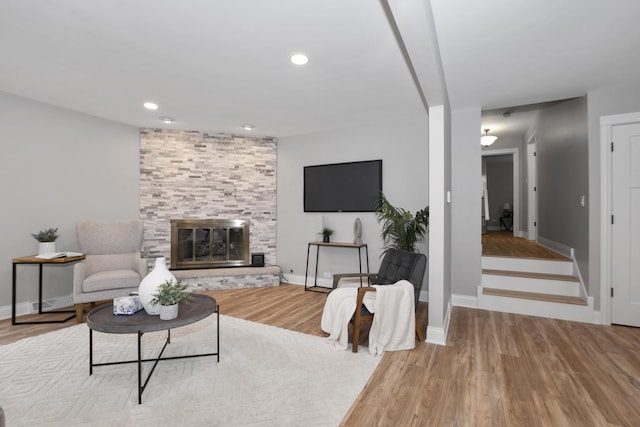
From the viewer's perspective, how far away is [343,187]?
494 centimetres

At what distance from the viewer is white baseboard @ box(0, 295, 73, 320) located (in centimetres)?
356

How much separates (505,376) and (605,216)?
90.3 inches

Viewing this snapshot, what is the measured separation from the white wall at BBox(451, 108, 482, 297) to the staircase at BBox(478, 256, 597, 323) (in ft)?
0.82

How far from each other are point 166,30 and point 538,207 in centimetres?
660

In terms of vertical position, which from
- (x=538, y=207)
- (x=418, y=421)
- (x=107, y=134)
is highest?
(x=107, y=134)

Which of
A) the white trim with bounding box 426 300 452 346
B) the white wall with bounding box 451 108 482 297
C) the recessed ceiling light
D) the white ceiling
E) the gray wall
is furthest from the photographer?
the white wall with bounding box 451 108 482 297

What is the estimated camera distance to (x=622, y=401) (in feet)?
6.72

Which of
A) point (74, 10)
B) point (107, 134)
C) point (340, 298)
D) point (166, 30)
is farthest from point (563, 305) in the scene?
point (107, 134)

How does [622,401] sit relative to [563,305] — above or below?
below

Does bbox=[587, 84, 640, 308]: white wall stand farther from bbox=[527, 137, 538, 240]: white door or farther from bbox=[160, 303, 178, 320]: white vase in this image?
bbox=[160, 303, 178, 320]: white vase

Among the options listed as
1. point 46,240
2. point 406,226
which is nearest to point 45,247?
point 46,240

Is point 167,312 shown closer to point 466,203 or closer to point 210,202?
point 210,202

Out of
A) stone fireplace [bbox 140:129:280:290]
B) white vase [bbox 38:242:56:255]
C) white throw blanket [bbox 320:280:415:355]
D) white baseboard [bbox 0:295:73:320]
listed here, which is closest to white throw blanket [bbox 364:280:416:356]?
white throw blanket [bbox 320:280:415:355]

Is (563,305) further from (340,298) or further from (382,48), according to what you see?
(382,48)
